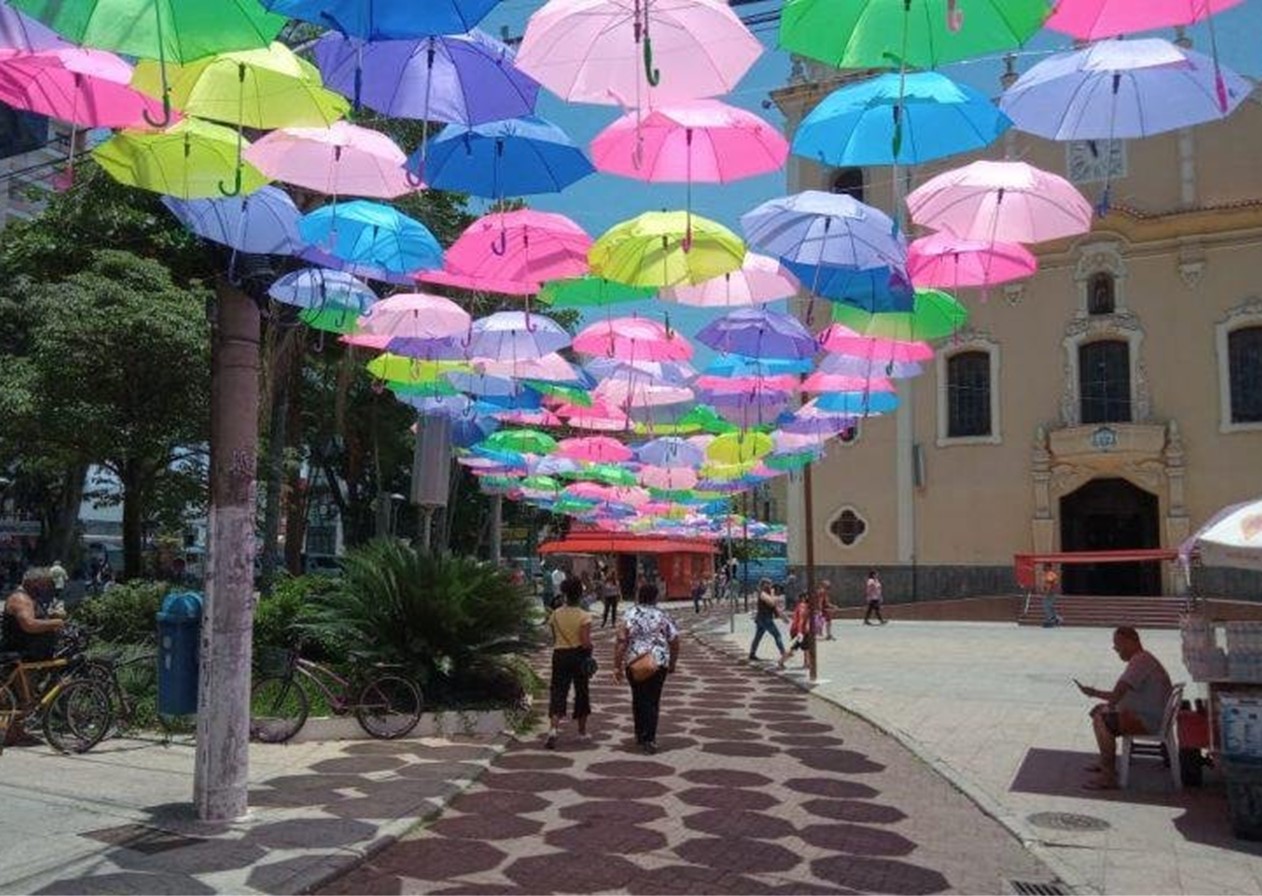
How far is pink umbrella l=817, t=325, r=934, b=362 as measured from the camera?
11.6m

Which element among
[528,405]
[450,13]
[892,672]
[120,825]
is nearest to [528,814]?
[120,825]

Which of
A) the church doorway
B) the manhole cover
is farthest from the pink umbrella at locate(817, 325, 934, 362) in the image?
the church doorway

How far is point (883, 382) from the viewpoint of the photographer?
1416cm

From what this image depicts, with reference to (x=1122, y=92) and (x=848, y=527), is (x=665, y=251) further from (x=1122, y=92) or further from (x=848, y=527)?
(x=848, y=527)

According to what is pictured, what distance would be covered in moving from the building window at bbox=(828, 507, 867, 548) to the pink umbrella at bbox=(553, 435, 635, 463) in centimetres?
1446

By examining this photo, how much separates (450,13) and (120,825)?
5.39 m

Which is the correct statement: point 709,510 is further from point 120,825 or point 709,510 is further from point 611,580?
point 120,825

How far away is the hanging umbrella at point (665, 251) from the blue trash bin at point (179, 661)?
4.36m

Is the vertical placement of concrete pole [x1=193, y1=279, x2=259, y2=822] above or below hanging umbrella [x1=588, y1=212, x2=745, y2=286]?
below

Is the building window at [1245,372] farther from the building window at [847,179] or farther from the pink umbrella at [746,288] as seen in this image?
the pink umbrella at [746,288]

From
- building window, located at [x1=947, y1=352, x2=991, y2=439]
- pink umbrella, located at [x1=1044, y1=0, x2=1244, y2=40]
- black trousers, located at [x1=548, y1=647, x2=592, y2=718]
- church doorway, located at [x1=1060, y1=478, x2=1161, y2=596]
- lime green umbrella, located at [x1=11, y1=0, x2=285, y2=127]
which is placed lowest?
black trousers, located at [x1=548, y1=647, x2=592, y2=718]

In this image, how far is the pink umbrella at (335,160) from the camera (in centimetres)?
752

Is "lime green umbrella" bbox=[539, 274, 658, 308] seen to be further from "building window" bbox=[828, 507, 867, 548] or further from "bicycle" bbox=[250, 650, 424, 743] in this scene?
"building window" bbox=[828, 507, 867, 548]

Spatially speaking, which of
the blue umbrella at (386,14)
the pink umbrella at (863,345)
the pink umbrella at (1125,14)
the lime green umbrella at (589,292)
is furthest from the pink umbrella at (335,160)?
the pink umbrella at (863,345)
